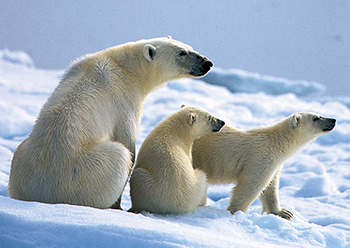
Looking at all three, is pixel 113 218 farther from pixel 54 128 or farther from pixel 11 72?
pixel 11 72

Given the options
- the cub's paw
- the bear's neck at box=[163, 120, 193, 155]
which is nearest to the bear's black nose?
the bear's neck at box=[163, 120, 193, 155]

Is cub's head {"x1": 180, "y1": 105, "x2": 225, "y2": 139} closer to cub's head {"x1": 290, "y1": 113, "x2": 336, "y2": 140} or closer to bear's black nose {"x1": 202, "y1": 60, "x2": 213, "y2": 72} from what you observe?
bear's black nose {"x1": 202, "y1": 60, "x2": 213, "y2": 72}

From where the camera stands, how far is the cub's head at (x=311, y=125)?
12.6ft

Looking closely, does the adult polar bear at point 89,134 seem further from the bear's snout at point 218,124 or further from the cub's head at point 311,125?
the cub's head at point 311,125

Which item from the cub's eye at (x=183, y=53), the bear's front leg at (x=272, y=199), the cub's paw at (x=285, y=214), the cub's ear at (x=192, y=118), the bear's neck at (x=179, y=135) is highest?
the cub's eye at (x=183, y=53)

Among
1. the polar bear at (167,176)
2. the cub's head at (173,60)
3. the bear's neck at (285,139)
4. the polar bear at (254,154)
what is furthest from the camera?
the bear's neck at (285,139)

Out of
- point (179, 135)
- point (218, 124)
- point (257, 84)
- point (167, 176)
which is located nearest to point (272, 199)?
point (218, 124)

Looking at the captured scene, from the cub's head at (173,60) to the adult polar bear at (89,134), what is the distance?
0.5 inches

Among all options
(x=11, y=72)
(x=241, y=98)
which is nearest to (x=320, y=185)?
(x=241, y=98)

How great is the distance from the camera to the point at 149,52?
316cm

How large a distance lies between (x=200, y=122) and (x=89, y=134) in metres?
1.10

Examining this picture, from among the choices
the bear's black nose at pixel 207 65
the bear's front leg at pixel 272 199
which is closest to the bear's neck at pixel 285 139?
the bear's front leg at pixel 272 199

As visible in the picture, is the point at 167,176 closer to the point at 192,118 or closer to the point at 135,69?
the point at 192,118

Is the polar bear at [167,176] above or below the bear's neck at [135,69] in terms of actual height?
below
